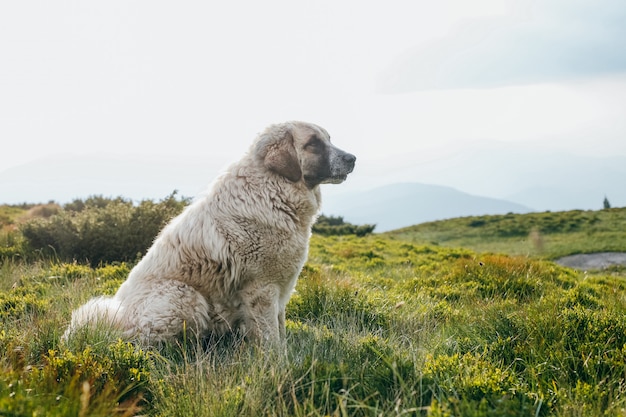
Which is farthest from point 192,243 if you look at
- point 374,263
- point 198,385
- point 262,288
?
point 374,263

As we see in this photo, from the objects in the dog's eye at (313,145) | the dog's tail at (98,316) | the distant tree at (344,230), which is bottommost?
the distant tree at (344,230)

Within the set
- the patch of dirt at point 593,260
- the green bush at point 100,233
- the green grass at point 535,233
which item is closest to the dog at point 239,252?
the green bush at point 100,233

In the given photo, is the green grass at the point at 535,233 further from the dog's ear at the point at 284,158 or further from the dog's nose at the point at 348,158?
the dog's ear at the point at 284,158

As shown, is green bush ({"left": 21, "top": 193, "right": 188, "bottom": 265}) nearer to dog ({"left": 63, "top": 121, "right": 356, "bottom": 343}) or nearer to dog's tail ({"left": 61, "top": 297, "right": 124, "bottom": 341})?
dog's tail ({"left": 61, "top": 297, "right": 124, "bottom": 341})

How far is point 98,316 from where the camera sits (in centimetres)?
421

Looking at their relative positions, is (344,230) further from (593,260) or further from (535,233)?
(593,260)

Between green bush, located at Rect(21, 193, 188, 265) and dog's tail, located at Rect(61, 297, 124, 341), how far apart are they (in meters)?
4.77

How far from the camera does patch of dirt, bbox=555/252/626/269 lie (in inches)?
665

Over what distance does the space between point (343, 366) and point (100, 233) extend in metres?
7.29

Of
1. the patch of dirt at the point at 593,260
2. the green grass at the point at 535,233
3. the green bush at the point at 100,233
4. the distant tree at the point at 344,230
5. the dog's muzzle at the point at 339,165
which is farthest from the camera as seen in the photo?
the distant tree at the point at 344,230

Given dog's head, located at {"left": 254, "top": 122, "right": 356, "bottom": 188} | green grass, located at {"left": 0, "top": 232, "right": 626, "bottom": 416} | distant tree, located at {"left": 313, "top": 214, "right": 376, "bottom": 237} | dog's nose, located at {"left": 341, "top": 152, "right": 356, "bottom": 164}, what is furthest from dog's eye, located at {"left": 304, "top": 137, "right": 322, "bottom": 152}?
distant tree, located at {"left": 313, "top": 214, "right": 376, "bottom": 237}

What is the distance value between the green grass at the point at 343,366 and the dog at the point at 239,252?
235mm

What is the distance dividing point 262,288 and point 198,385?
139 centimetres

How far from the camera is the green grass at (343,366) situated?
9.84 ft
